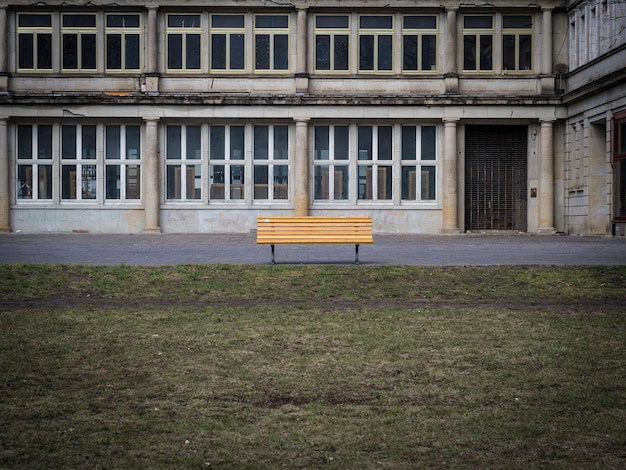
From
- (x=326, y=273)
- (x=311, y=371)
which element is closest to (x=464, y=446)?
(x=311, y=371)

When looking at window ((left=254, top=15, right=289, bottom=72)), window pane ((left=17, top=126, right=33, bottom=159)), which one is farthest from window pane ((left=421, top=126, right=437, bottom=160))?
window pane ((left=17, top=126, right=33, bottom=159))

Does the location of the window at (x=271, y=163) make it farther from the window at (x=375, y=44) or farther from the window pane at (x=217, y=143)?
the window at (x=375, y=44)

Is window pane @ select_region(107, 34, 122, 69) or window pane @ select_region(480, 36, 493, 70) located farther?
window pane @ select_region(480, 36, 493, 70)

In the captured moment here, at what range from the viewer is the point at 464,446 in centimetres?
686

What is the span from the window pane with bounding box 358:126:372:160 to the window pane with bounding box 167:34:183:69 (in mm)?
7433

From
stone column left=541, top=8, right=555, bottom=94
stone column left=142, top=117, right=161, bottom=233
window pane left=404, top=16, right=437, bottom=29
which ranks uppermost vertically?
window pane left=404, top=16, right=437, bottom=29

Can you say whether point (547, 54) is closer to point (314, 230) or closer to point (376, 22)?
point (376, 22)

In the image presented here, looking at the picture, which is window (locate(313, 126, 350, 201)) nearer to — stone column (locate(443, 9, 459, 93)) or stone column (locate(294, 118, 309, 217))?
stone column (locate(294, 118, 309, 217))

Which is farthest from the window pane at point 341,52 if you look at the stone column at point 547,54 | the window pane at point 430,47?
the stone column at point 547,54

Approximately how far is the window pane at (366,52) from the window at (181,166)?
22.5 feet

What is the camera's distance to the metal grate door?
1587 inches

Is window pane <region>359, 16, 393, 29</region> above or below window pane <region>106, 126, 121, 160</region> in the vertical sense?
above

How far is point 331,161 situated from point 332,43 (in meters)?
4.55

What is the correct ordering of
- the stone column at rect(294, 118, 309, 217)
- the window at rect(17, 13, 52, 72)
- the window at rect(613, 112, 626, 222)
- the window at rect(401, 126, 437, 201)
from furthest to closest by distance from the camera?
the window at rect(401, 126, 437, 201)
the window at rect(17, 13, 52, 72)
the stone column at rect(294, 118, 309, 217)
the window at rect(613, 112, 626, 222)
